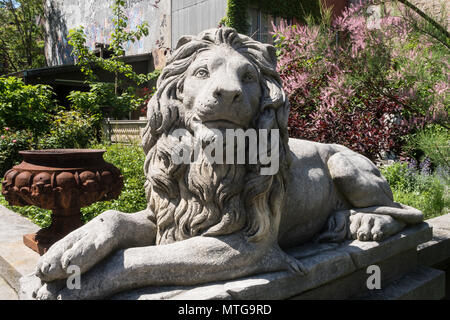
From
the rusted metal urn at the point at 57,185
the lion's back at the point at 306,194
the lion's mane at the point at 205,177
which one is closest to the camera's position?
the lion's mane at the point at 205,177

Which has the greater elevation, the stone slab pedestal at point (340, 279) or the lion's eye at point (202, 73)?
the lion's eye at point (202, 73)

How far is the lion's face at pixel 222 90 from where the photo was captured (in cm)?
172

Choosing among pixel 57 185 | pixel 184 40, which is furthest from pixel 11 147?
pixel 184 40

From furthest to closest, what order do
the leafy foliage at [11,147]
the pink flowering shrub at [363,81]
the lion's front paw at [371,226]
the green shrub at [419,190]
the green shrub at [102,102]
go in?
the green shrub at [102,102] < the leafy foliage at [11,147] < the green shrub at [419,190] < the pink flowering shrub at [363,81] < the lion's front paw at [371,226]

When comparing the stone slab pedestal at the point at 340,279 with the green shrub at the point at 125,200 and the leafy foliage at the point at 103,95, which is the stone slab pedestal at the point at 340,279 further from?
the leafy foliage at the point at 103,95

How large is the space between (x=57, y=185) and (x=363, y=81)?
3.16m

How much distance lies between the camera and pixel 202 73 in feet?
6.00

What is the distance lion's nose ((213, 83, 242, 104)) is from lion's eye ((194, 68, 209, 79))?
0.15 m

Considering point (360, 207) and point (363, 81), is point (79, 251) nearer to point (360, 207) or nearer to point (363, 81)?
point (360, 207)

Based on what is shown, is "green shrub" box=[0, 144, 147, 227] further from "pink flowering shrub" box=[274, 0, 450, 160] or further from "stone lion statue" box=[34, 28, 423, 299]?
"stone lion statue" box=[34, 28, 423, 299]

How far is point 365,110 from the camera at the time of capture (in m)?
5.15

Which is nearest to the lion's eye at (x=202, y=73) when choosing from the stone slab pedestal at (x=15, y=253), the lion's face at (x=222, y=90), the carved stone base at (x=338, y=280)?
the lion's face at (x=222, y=90)

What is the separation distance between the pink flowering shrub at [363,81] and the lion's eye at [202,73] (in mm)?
2087

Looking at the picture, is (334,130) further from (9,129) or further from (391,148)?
(9,129)
